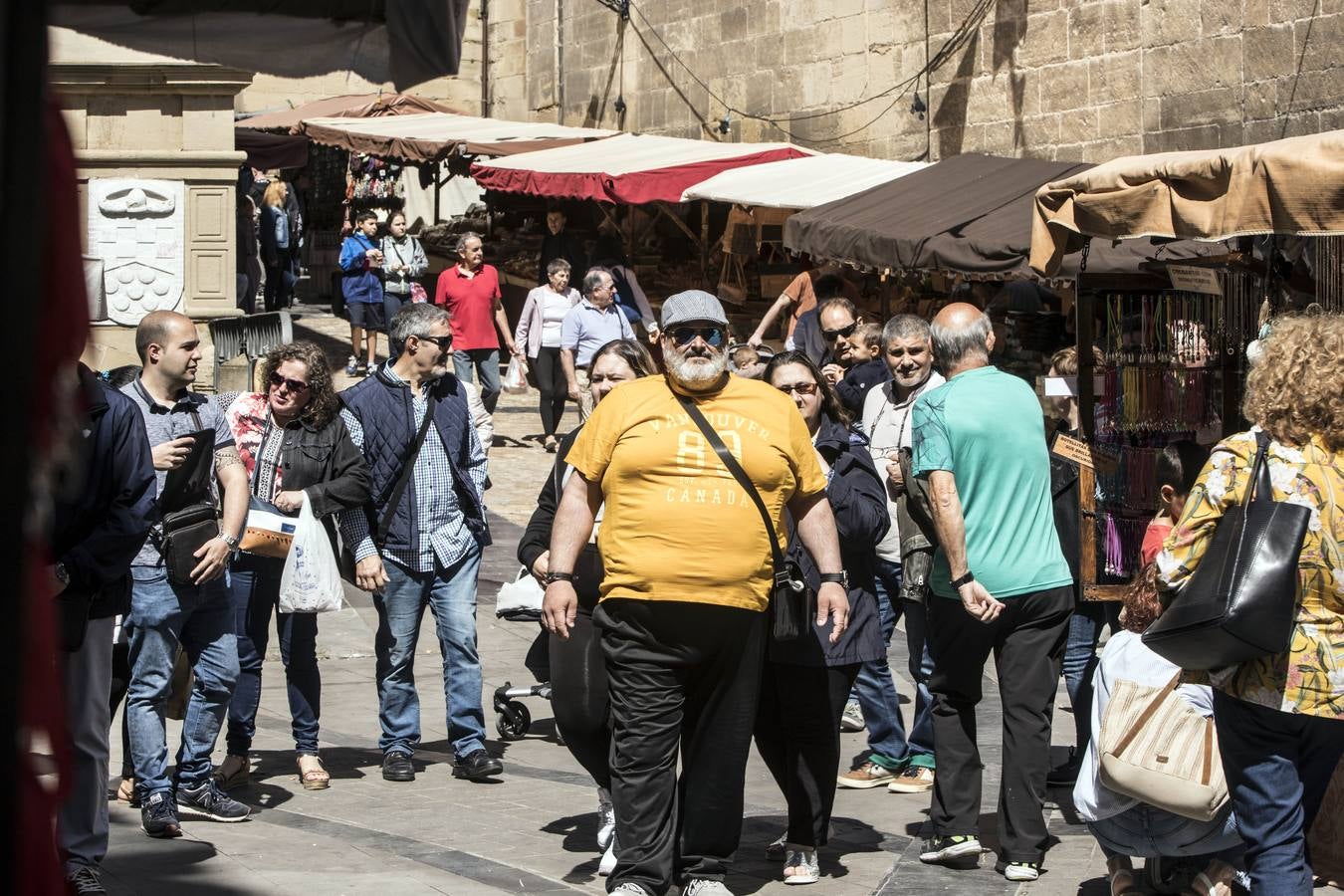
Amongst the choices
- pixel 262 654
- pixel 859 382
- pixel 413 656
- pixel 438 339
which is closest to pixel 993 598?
pixel 413 656

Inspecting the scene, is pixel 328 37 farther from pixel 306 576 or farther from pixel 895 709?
pixel 895 709

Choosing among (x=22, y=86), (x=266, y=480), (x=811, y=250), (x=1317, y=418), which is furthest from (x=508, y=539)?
(x=22, y=86)

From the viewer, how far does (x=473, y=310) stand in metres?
16.3

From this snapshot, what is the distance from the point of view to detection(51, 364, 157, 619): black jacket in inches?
208

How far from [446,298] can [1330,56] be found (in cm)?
757

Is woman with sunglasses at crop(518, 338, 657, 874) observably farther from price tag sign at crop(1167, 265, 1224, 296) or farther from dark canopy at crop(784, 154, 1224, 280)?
dark canopy at crop(784, 154, 1224, 280)

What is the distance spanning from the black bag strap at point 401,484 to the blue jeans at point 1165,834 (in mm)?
3268

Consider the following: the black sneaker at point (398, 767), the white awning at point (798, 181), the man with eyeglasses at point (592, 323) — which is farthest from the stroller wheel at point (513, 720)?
the white awning at point (798, 181)

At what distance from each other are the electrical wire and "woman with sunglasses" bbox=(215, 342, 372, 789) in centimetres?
1309

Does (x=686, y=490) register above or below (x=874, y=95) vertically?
below

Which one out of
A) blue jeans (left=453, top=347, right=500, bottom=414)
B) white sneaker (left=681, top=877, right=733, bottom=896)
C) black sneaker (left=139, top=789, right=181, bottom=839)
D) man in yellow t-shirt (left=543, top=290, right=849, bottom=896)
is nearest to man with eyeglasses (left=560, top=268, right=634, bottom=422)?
blue jeans (left=453, top=347, right=500, bottom=414)

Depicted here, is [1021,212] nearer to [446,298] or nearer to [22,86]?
[446,298]

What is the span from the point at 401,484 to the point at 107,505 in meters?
2.34

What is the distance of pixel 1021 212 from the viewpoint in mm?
11148
